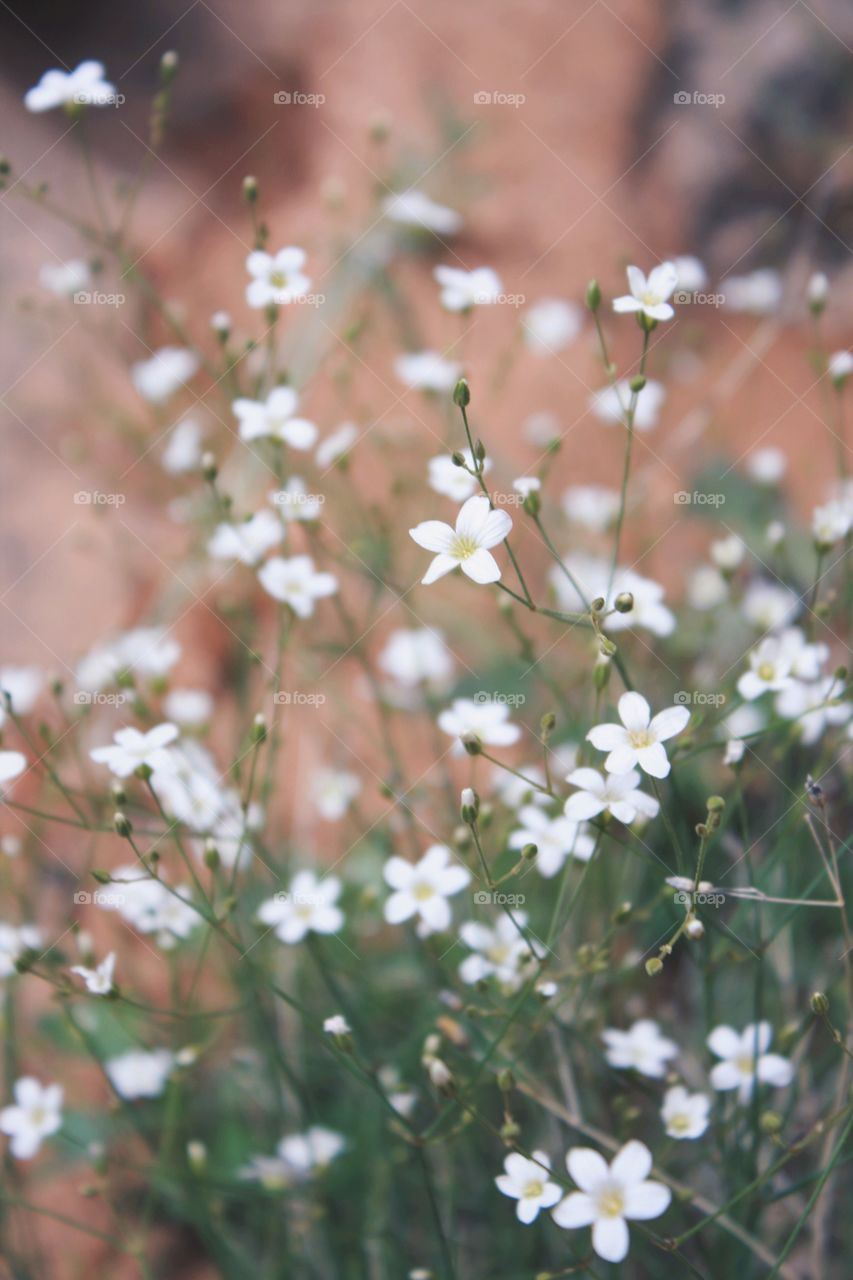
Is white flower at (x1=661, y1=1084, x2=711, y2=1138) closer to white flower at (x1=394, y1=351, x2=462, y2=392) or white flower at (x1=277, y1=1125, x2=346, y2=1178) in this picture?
white flower at (x1=277, y1=1125, x2=346, y2=1178)

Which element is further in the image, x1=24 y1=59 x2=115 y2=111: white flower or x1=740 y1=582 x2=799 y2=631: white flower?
x1=740 y1=582 x2=799 y2=631: white flower

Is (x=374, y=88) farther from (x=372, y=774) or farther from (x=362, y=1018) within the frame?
(x=362, y=1018)

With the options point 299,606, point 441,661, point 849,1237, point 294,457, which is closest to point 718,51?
point 294,457

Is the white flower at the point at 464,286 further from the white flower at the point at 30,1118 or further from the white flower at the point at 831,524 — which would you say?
the white flower at the point at 30,1118

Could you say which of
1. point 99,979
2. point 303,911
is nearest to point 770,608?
point 303,911

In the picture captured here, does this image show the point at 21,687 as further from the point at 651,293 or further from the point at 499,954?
the point at 651,293

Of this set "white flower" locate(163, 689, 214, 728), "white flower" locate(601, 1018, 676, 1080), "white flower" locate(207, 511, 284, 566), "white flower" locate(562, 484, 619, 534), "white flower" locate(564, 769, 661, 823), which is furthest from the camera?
"white flower" locate(562, 484, 619, 534)

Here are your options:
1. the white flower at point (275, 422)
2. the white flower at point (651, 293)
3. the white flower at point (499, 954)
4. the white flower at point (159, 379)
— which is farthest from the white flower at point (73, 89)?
the white flower at point (499, 954)

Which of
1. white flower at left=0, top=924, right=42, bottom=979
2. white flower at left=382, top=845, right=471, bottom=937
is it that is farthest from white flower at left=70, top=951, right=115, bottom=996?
white flower at left=382, top=845, right=471, bottom=937
